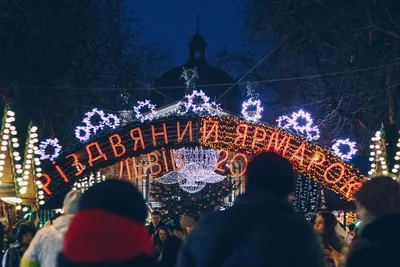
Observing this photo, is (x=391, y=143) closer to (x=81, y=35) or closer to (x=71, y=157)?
(x=71, y=157)

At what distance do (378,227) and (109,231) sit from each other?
4.52 feet

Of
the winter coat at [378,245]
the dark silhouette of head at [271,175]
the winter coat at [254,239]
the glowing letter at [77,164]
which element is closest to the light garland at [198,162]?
the glowing letter at [77,164]

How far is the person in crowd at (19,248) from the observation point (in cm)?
818

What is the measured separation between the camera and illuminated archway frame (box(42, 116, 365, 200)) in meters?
15.8

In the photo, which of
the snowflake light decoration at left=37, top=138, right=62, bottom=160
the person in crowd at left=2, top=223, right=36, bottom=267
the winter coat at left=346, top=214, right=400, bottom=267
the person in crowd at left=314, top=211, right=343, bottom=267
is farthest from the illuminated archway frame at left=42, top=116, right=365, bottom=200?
the winter coat at left=346, top=214, right=400, bottom=267

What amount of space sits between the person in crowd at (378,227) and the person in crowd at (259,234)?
11.2 inches

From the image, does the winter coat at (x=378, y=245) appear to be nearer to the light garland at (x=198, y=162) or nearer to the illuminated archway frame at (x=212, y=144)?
the illuminated archway frame at (x=212, y=144)

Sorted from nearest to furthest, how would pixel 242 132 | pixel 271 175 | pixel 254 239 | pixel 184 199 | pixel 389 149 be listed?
pixel 254 239
pixel 271 175
pixel 389 149
pixel 242 132
pixel 184 199

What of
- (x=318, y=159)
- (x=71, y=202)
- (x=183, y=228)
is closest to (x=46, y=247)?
(x=71, y=202)

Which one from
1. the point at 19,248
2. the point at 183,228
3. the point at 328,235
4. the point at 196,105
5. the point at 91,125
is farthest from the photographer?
the point at 196,105

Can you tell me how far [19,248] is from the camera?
328 inches

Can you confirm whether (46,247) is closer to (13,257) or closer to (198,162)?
(13,257)

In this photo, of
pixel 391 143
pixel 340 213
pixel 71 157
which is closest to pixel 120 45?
pixel 340 213

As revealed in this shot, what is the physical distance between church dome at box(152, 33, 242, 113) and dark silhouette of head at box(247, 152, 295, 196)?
53214mm
